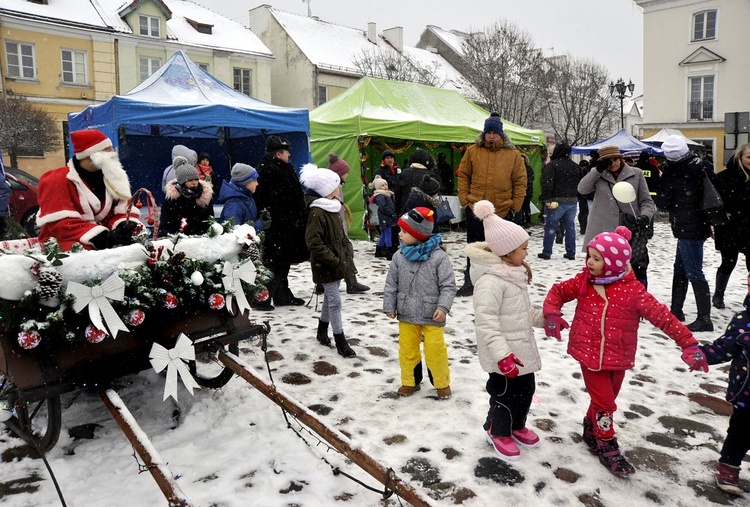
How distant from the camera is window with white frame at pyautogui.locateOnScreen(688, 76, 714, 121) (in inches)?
1232

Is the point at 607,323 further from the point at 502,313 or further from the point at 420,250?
the point at 420,250

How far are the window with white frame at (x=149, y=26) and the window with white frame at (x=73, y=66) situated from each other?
2.99 metres

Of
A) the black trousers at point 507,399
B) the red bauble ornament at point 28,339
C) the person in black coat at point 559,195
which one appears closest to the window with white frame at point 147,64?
the person in black coat at point 559,195

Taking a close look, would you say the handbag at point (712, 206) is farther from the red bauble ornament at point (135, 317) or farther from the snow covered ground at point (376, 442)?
the red bauble ornament at point (135, 317)

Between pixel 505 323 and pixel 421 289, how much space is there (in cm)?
82

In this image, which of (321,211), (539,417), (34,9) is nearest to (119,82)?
(34,9)

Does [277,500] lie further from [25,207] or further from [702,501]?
[25,207]

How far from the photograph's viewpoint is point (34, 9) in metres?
23.5

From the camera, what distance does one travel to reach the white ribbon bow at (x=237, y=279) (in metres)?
3.30

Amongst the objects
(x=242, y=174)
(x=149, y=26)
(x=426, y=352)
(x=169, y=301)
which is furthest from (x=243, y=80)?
(x=169, y=301)

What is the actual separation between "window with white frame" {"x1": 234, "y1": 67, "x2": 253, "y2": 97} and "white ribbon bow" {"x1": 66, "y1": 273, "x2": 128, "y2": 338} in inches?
1132

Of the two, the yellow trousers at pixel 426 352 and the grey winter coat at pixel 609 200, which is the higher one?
the grey winter coat at pixel 609 200

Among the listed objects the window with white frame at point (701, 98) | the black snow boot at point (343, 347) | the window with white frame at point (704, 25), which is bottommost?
the black snow boot at point (343, 347)

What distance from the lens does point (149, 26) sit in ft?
85.9
